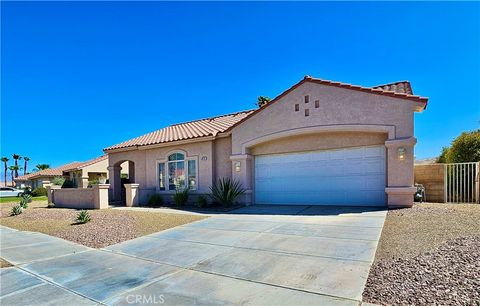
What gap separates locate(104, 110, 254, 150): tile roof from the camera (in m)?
16.9

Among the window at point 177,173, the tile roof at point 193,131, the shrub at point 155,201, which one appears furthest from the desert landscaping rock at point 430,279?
the shrub at point 155,201

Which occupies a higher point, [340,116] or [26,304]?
[340,116]

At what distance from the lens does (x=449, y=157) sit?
15547 mm

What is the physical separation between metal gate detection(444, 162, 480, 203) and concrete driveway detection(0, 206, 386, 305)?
5.99m

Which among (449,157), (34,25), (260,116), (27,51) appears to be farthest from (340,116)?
(27,51)

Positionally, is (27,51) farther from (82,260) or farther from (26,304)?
(26,304)

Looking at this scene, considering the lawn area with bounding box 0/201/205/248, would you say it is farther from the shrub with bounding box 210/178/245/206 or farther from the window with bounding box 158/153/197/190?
the window with bounding box 158/153/197/190

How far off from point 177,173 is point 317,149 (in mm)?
9029

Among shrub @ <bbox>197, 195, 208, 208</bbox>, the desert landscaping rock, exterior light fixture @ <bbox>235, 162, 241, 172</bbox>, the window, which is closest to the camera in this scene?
the desert landscaping rock

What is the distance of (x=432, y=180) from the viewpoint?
13.1 metres

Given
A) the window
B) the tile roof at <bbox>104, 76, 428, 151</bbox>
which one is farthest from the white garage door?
the window

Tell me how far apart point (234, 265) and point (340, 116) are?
876cm

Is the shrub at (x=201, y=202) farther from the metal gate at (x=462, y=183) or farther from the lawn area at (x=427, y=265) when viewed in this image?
the metal gate at (x=462, y=183)

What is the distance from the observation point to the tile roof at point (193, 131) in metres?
16.9
